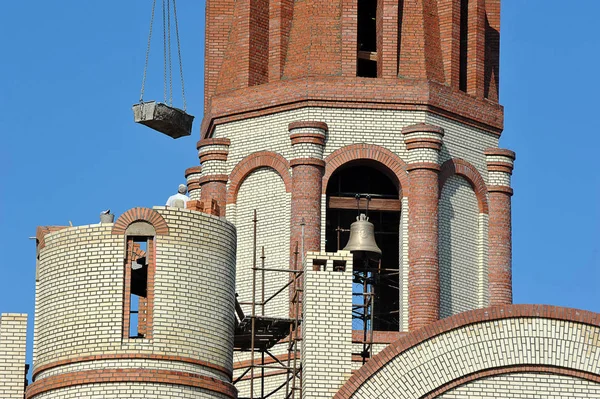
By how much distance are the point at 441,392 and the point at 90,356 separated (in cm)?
591

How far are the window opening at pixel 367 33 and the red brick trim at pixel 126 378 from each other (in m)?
12.6

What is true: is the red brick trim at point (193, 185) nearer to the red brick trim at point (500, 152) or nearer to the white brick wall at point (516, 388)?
the red brick trim at point (500, 152)

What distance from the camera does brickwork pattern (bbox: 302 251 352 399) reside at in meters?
41.1

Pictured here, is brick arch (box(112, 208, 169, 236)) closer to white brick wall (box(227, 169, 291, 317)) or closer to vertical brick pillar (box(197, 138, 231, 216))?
white brick wall (box(227, 169, 291, 317))

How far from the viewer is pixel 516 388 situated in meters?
40.9

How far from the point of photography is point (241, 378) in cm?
4581

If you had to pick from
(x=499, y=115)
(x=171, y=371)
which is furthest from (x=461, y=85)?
(x=171, y=371)

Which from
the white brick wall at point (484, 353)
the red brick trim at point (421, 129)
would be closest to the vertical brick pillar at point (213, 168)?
the red brick trim at point (421, 129)

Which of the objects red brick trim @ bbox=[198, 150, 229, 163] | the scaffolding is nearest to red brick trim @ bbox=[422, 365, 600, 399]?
the scaffolding

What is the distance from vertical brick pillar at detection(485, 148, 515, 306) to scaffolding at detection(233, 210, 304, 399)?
4408 mm

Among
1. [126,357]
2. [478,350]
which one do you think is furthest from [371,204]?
[126,357]

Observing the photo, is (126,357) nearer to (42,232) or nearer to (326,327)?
(42,232)

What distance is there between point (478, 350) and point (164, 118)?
8925mm

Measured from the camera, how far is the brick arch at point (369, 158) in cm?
4847
